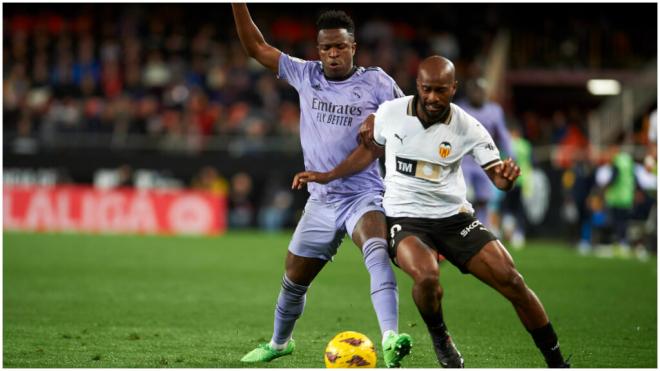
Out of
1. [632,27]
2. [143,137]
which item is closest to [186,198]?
[143,137]

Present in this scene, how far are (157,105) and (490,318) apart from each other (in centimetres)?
1830

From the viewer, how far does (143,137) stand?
24.7m

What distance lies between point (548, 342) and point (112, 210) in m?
18.5

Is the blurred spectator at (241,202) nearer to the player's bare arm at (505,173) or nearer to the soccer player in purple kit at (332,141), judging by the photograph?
the soccer player in purple kit at (332,141)

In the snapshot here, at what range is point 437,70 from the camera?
644 cm

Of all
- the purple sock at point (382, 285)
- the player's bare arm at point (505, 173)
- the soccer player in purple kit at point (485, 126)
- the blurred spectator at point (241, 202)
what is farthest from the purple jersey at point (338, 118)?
the blurred spectator at point (241, 202)

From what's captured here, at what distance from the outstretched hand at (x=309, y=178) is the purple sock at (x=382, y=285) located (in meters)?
0.49

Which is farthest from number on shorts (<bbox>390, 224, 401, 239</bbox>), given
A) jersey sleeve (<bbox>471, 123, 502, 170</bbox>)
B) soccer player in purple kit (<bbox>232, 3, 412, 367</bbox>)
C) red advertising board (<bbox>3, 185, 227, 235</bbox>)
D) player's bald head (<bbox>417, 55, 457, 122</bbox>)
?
red advertising board (<bbox>3, 185, 227, 235</bbox>)

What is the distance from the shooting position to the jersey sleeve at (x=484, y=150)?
671 cm

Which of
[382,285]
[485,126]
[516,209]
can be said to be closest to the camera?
[382,285]

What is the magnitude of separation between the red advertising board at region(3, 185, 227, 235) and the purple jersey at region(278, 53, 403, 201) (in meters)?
16.6

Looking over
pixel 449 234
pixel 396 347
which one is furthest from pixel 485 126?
pixel 396 347

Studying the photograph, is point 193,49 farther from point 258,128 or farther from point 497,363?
point 497,363

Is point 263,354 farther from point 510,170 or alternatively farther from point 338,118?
point 510,170
